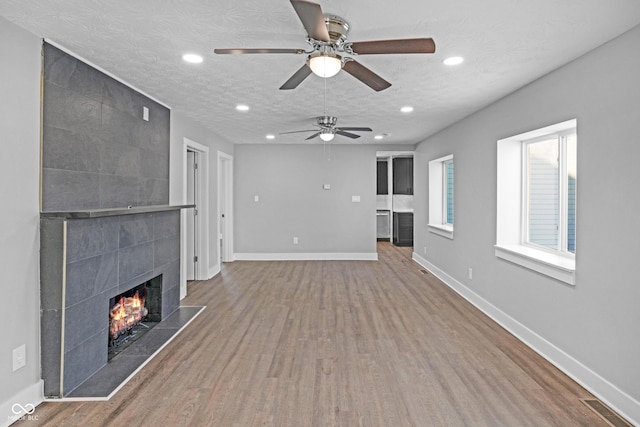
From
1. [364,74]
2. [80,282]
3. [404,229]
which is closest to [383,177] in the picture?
[404,229]

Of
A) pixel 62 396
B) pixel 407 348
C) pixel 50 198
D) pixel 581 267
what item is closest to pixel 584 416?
pixel 581 267

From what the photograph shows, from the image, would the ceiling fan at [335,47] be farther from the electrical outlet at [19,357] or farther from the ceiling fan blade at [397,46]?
the electrical outlet at [19,357]

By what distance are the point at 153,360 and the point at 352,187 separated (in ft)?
18.2

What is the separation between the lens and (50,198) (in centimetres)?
261

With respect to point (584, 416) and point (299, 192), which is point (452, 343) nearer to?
point (584, 416)

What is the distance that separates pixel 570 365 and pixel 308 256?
5560 mm

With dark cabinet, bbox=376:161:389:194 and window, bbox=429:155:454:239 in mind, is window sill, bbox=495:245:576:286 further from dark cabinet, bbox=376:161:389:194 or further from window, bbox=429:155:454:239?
dark cabinet, bbox=376:161:389:194

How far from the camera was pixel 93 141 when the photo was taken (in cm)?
309

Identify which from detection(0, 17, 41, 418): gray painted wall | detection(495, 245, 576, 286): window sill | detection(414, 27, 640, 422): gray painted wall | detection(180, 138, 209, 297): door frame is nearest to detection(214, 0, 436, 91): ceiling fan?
detection(0, 17, 41, 418): gray painted wall

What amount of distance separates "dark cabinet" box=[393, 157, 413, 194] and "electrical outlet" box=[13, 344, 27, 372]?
30.7 ft

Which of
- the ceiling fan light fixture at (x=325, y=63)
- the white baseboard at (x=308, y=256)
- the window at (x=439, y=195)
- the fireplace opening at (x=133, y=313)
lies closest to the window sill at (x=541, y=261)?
the ceiling fan light fixture at (x=325, y=63)

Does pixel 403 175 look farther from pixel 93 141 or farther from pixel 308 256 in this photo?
pixel 93 141

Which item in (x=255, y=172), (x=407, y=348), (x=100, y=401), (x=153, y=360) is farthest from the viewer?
(x=255, y=172)

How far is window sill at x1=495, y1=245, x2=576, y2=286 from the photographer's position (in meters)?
3.01
